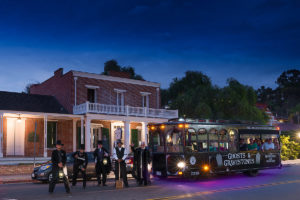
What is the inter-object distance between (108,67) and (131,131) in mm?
30295

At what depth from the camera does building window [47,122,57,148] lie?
2752cm

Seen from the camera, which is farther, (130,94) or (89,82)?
(130,94)

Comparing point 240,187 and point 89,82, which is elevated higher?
point 89,82

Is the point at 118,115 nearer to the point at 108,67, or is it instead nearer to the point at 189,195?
the point at 189,195

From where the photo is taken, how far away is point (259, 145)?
57.4ft

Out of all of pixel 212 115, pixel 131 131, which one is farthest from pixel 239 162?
pixel 212 115

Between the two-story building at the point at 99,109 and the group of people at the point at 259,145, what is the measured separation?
36.4 ft

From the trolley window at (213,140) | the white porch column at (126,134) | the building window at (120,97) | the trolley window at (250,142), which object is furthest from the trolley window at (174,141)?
the building window at (120,97)

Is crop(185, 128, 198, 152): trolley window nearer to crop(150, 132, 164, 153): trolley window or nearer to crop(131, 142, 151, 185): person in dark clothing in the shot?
crop(150, 132, 164, 153): trolley window

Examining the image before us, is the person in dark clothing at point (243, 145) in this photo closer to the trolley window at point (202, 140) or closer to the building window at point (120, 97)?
the trolley window at point (202, 140)

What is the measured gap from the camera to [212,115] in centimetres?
3803

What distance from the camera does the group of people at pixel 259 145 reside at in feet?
54.7

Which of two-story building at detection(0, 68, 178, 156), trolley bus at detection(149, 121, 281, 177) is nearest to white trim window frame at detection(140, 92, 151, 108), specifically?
two-story building at detection(0, 68, 178, 156)

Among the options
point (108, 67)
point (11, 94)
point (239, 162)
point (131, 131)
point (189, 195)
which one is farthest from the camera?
point (108, 67)
